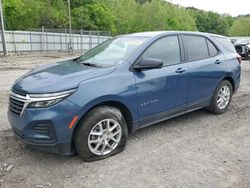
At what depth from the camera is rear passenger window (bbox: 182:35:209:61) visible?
15.2ft

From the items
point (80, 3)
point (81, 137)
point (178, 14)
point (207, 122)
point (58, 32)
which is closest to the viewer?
point (81, 137)

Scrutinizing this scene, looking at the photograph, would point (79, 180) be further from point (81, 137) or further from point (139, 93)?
point (139, 93)

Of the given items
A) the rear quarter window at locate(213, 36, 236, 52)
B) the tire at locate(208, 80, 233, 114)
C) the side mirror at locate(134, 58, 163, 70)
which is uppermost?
the rear quarter window at locate(213, 36, 236, 52)

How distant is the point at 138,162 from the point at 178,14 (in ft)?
239

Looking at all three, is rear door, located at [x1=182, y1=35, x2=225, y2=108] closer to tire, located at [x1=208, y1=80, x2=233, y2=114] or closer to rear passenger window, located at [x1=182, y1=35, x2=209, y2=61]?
rear passenger window, located at [x1=182, y1=35, x2=209, y2=61]

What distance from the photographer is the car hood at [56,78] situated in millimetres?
3176

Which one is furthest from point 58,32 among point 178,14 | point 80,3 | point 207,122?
point 178,14

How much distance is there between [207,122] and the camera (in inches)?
195

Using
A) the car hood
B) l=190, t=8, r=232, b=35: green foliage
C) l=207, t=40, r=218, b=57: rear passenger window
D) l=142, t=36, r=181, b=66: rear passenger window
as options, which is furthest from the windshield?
l=190, t=8, r=232, b=35: green foliage

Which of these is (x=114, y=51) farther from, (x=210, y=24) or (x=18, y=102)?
(x=210, y=24)

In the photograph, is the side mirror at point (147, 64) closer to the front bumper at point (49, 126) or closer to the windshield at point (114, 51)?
the windshield at point (114, 51)

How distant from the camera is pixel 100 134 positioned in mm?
3477

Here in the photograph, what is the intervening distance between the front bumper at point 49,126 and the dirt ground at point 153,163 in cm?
34

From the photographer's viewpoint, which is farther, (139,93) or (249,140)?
(249,140)
